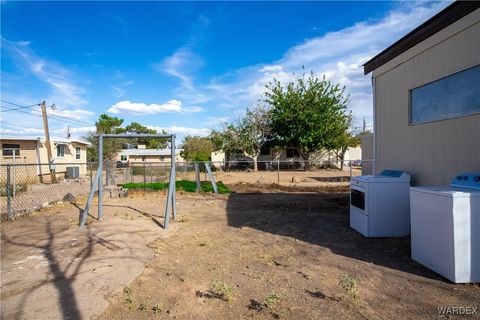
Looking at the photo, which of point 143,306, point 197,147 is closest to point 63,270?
point 143,306

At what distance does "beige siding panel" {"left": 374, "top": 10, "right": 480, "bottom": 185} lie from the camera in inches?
192

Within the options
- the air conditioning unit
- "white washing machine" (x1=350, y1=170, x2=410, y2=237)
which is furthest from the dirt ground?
the air conditioning unit

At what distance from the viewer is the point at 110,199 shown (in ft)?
40.3

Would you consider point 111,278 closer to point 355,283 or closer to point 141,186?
point 355,283

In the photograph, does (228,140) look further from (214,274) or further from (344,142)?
(214,274)

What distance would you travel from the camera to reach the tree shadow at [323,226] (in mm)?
4992

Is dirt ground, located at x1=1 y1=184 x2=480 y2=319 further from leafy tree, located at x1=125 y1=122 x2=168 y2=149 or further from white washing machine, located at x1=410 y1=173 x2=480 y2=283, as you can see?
leafy tree, located at x1=125 y1=122 x2=168 y2=149

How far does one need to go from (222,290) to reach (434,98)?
16.7ft

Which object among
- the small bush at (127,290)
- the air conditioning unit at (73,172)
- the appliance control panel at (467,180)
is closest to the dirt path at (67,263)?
the small bush at (127,290)

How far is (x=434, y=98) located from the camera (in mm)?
5727

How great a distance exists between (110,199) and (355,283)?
10704 mm

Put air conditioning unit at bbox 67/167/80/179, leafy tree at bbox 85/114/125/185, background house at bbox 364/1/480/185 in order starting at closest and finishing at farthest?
background house at bbox 364/1/480/185 → air conditioning unit at bbox 67/167/80/179 → leafy tree at bbox 85/114/125/185

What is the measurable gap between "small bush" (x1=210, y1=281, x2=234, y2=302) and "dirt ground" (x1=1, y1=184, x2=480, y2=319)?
1cm

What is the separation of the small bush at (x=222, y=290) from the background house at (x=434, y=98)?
13.5 ft
